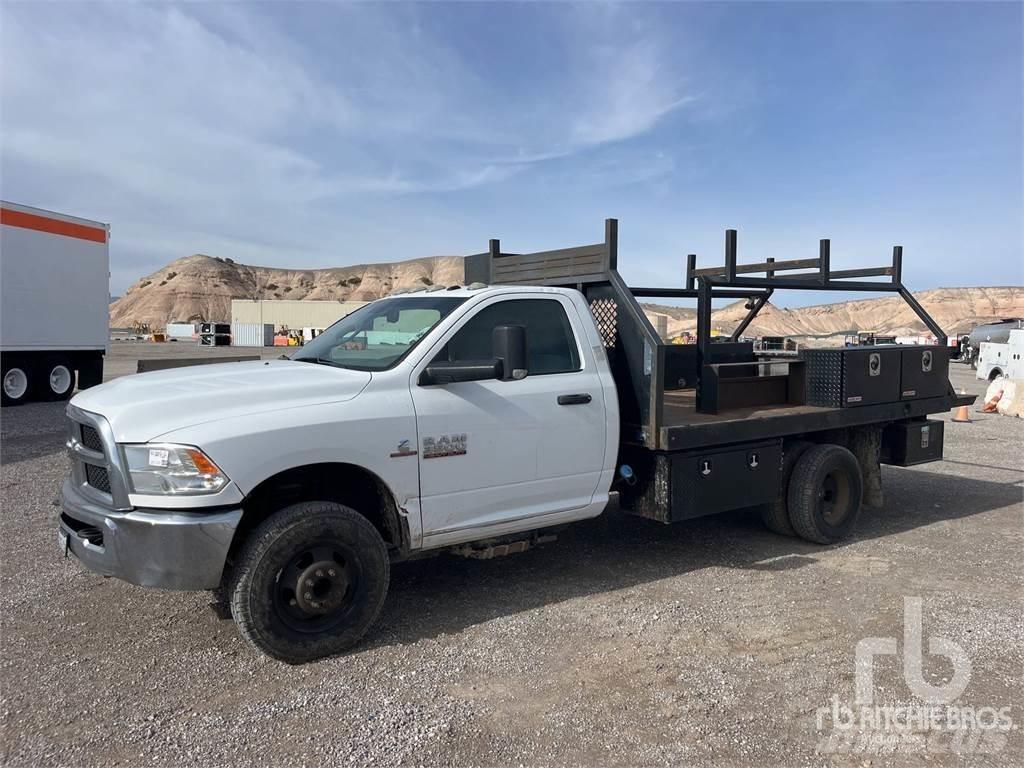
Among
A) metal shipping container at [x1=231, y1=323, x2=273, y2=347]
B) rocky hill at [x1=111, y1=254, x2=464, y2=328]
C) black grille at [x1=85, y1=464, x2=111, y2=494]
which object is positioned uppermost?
rocky hill at [x1=111, y1=254, x2=464, y2=328]

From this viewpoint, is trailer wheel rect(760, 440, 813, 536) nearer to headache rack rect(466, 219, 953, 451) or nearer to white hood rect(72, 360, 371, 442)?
headache rack rect(466, 219, 953, 451)

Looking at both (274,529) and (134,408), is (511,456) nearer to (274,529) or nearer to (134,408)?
(274,529)

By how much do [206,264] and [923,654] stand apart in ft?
417

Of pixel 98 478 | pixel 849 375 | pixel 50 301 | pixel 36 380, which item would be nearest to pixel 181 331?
pixel 36 380

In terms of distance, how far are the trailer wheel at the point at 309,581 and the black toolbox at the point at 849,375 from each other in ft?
13.6

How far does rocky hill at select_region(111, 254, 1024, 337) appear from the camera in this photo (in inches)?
3691

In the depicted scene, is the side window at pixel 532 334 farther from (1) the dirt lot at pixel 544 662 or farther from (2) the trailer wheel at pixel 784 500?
(2) the trailer wheel at pixel 784 500

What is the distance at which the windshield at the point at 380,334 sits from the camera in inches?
186

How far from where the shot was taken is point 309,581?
407 centimetres

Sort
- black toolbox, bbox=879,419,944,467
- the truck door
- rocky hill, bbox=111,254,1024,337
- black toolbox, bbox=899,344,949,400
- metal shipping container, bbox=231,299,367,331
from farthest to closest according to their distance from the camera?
1. rocky hill, bbox=111,254,1024,337
2. metal shipping container, bbox=231,299,367,331
3. black toolbox, bbox=879,419,944,467
4. black toolbox, bbox=899,344,949,400
5. the truck door

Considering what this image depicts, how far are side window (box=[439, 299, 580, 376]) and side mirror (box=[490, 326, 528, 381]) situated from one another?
1.18 ft

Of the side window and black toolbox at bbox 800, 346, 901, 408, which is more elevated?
the side window

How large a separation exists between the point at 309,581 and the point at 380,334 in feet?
5.37
